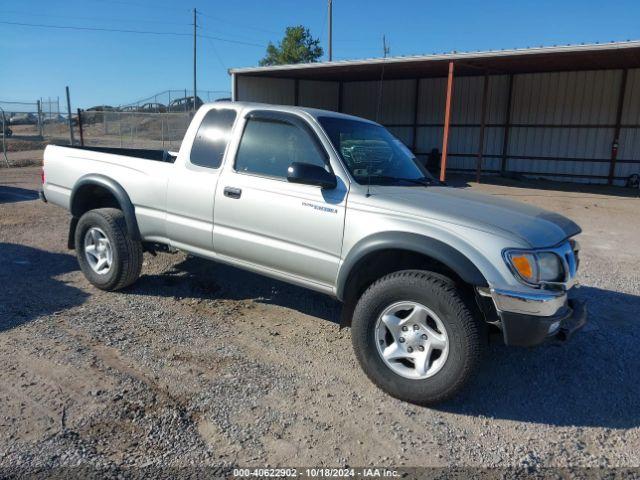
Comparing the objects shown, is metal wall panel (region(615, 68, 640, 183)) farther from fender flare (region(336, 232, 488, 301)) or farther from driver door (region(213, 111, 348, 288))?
fender flare (region(336, 232, 488, 301))

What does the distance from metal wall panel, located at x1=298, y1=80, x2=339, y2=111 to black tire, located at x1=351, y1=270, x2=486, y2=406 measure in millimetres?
20206

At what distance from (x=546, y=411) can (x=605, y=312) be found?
224 cm

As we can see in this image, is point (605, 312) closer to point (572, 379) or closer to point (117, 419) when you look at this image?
point (572, 379)

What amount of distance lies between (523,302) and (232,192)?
7.97 ft

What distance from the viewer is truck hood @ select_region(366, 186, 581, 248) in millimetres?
3465

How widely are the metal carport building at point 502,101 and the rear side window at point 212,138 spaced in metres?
11.2

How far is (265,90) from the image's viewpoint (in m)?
21.3

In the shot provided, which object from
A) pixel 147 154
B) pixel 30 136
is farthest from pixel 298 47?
pixel 147 154

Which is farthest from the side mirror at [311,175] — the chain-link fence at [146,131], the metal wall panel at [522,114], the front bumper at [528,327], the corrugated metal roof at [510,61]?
the chain-link fence at [146,131]

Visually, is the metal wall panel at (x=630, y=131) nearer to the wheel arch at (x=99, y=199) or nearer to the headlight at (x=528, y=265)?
the headlight at (x=528, y=265)

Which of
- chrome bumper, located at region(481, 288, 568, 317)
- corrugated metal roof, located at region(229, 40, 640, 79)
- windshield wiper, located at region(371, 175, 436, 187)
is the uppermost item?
corrugated metal roof, located at region(229, 40, 640, 79)

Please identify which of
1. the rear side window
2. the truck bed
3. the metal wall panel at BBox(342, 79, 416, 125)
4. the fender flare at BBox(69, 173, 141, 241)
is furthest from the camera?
the metal wall panel at BBox(342, 79, 416, 125)

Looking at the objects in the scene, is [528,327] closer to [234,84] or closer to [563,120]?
[234,84]

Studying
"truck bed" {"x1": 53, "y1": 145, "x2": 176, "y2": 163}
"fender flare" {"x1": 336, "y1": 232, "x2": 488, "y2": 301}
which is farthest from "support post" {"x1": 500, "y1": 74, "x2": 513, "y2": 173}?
"fender flare" {"x1": 336, "y1": 232, "x2": 488, "y2": 301}
